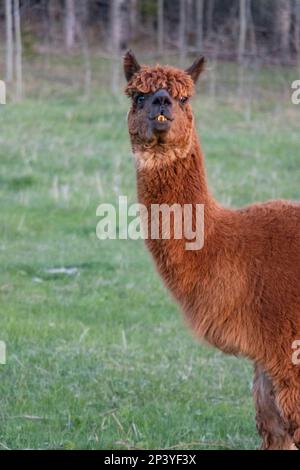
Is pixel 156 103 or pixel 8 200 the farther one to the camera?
pixel 8 200

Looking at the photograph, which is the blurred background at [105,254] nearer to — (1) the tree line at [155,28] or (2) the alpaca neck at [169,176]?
(1) the tree line at [155,28]

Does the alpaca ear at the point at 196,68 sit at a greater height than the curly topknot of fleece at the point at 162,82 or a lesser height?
greater

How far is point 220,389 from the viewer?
650 cm

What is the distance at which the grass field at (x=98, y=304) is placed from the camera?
579 cm

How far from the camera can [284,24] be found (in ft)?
63.8

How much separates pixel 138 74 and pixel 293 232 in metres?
1.05

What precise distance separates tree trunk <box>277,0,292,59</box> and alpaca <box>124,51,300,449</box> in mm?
13318

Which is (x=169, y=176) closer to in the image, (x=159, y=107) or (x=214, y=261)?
(x=159, y=107)

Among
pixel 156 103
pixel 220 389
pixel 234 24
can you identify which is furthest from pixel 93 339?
pixel 234 24

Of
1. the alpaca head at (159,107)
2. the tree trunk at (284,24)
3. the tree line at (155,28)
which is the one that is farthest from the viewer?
the tree line at (155,28)

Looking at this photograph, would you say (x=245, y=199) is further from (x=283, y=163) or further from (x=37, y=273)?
(x=37, y=273)

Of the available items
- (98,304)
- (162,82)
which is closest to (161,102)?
(162,82)

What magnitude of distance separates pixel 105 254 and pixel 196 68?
5.18 m

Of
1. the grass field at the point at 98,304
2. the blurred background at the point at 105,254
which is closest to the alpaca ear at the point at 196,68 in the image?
the blurred background at the point at 105,254
